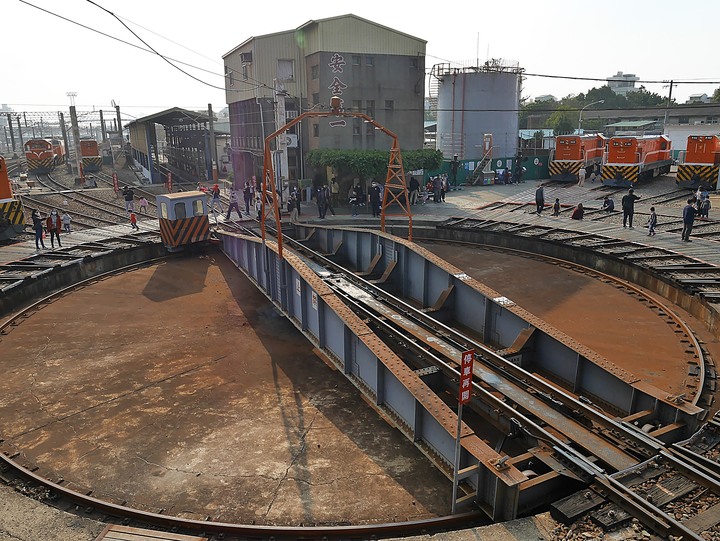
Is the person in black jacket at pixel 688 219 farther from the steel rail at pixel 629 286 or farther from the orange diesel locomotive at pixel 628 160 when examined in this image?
the orange diesel locomotive at pixel 628 160

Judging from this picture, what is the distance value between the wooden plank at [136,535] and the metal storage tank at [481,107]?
41.2m

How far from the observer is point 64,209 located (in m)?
28.4

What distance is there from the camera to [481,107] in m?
43.3

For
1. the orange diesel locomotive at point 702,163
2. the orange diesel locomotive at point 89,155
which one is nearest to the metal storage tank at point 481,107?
the orange diesel locomotive at point 702,163

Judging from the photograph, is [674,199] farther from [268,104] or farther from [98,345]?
[98,345]

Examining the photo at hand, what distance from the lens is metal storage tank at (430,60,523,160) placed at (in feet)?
141

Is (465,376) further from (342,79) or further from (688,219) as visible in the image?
(342,79)

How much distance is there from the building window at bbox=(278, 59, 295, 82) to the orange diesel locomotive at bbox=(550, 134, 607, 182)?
18.3 m

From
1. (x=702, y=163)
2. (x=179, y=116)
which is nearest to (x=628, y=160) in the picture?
(x=702, y=163)

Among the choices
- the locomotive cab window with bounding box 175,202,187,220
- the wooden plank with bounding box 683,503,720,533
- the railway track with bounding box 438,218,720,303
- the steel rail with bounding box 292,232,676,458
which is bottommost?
the wooden plank with bounding box 683,503,720,533

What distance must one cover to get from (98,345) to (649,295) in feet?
46.1

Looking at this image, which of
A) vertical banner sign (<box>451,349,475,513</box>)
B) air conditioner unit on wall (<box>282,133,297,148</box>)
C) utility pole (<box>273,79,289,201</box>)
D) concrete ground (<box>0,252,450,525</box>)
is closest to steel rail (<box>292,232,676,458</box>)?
concrete ground (<box>0,252,450,525</box>)

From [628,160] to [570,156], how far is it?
4056 mm

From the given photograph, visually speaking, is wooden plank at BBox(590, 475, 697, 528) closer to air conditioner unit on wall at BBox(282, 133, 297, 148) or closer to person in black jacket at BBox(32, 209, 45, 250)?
person in black jacket at BBox(32, 209, 45, 250)
